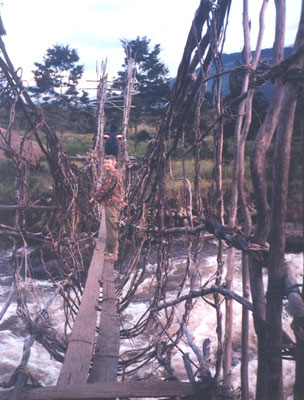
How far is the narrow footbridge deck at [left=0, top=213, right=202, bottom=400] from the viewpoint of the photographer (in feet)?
3.05

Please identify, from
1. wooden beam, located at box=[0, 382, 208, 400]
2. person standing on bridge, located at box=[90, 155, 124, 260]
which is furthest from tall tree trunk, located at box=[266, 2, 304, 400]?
person standing on bridge, located at box=[90, 155, 124, 260]

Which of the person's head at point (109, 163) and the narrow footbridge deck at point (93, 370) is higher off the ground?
the person's head at point (109, 163)

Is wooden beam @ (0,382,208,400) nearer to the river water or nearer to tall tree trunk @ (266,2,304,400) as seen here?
tall tree trunk @ (266,2,304,400)

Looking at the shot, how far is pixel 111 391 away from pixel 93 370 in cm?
30

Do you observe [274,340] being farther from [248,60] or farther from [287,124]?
[248,60]

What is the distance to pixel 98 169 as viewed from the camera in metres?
5.91

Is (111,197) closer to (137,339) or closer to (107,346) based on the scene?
(137,339)

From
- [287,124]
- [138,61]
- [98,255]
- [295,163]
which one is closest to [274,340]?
[287,124]

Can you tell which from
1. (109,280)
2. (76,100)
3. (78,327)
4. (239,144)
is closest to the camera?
(78,327)

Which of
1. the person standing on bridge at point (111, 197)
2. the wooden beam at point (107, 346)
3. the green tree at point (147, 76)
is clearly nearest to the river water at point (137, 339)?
the person standing on bridge at point (111, 197)

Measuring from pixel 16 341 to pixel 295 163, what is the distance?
7521 millimetres

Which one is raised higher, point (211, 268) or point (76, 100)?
point (76, 100)

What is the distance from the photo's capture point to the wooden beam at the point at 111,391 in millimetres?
921

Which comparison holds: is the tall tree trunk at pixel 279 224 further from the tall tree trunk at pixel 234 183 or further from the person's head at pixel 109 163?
the person's head at pixel 109 163
